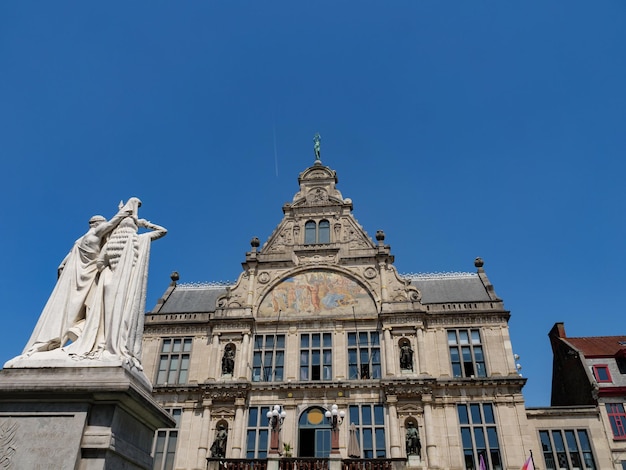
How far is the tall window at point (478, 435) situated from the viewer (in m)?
23.5

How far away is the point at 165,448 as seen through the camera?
2525 centimetres

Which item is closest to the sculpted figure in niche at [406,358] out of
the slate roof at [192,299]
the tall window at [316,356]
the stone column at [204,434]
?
the tall window at [316,356]

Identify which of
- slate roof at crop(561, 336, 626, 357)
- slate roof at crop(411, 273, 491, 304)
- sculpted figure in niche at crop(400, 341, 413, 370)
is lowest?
sculpted figure in niche at crop(400, 341, 413, 370)

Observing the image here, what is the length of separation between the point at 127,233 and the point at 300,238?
2483 centimetres

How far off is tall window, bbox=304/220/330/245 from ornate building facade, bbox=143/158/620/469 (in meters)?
0.08

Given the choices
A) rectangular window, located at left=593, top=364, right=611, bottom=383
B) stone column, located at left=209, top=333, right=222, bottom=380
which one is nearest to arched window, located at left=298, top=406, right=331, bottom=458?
stone column, located at left=209, top=333, right=222, bottom=380

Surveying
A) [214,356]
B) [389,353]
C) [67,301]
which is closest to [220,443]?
[214,356]

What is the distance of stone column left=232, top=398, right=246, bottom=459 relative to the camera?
24172mm

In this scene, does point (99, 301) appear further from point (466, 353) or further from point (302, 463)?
point (466, 353)

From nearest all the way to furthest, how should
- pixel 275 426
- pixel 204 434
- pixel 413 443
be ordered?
pixel 275 426, pixel 413 443, pixel 204 434

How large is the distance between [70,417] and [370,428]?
21765 mm

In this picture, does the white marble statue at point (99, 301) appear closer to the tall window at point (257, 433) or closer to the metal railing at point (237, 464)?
the metal railing at point (237, 464)

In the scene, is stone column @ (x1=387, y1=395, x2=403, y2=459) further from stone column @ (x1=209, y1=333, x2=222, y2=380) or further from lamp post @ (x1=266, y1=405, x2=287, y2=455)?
stone column @ (x1=209, y1=333, x2=222, y2=380)

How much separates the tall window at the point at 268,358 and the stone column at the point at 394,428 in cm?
612
